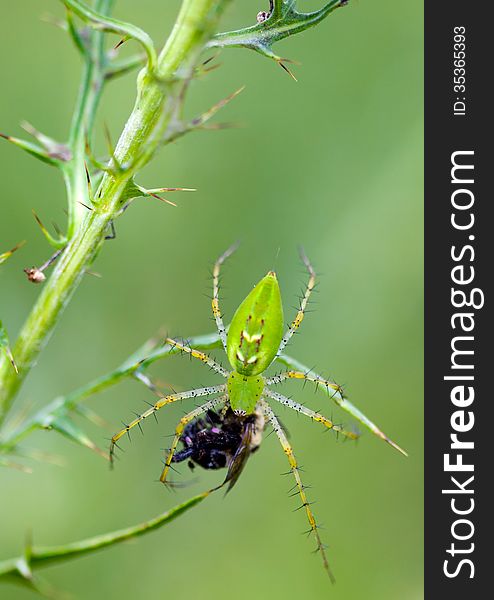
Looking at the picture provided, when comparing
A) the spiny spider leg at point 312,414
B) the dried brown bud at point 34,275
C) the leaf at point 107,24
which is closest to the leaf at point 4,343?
the dried brown bud at point 34,275

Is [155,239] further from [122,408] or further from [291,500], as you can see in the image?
[291,500]

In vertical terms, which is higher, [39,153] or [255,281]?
[255,281]

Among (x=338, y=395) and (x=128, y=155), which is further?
(x=338, y=395)

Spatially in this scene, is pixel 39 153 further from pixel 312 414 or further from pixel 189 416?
pixel 312 414

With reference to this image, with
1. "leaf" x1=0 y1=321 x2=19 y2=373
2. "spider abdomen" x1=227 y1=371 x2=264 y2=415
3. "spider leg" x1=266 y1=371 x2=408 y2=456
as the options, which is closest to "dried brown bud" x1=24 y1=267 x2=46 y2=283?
"leaf" x1=0 y1=321 x2=19 y2=373

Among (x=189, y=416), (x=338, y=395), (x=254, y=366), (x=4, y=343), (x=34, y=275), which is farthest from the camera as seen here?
(x=189, y=416)

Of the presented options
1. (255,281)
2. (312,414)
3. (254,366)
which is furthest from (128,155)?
(255,281)
